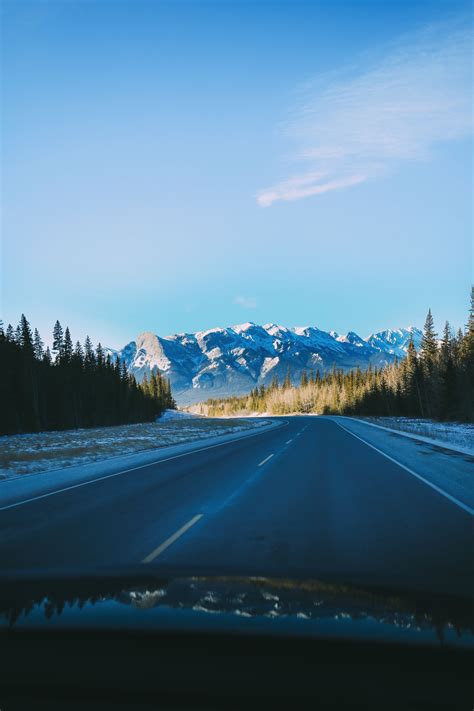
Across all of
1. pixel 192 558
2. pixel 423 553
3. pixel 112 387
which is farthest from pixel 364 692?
pixel 112 387

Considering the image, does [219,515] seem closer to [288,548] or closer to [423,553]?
[288,548]

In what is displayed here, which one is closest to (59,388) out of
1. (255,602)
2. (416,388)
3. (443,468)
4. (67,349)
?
(67,349)

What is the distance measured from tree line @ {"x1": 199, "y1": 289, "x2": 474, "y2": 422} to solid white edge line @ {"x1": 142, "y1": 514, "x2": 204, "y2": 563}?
55216 millimetres

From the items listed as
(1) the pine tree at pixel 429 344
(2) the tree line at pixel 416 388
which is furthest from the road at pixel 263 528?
(1) the pine tree at pixel 429 344

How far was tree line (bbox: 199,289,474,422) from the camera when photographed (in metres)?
60.6

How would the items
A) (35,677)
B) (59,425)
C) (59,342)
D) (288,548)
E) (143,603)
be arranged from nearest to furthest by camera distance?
(35,677), (143,603), (288,548), (59,425), (59,342)

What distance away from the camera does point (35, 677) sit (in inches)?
101

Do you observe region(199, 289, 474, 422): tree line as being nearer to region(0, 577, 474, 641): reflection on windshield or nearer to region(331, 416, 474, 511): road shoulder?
region(331, 416, 474, 511): road shoulder

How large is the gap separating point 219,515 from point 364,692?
6.10 metres

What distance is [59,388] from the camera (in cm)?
7612

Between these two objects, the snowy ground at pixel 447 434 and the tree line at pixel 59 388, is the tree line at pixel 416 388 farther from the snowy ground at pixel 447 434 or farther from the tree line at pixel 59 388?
the tree line at pixel 59 388

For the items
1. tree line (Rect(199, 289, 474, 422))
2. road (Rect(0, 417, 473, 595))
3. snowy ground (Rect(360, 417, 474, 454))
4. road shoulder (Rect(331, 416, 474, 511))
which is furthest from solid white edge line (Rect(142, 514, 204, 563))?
tree line (Rect(199, 289, 474, 422))

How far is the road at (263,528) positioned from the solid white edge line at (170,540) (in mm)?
18

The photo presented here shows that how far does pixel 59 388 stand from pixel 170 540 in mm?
75217
